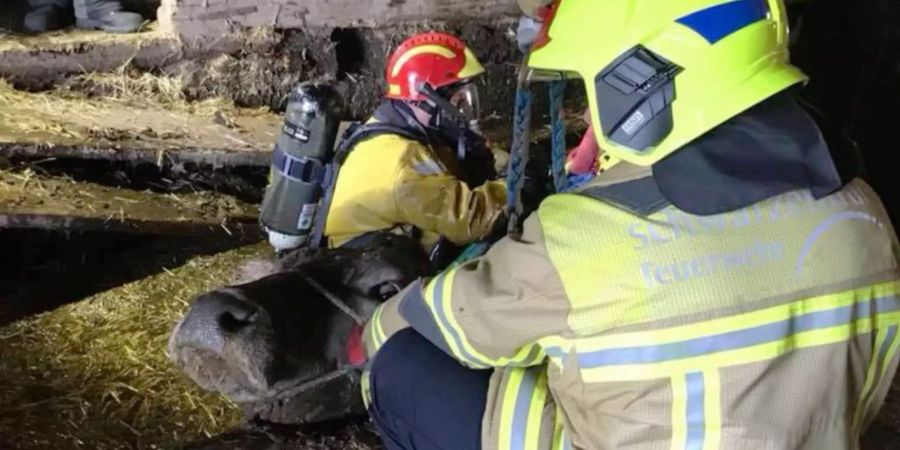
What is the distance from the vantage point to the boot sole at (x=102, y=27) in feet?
19.0

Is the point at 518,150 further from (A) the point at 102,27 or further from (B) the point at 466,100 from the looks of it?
(A) the point at 102,27

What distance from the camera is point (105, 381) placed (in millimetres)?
4102

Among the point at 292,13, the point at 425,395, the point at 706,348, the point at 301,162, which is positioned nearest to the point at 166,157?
the point at 301,162

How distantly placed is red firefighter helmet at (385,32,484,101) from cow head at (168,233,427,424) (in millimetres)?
968

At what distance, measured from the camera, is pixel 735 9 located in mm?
2291

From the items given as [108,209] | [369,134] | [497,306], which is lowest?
[108,209]

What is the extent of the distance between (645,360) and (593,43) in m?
0.75

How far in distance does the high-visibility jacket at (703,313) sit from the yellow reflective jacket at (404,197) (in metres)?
1.57

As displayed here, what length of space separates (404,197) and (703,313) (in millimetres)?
1955

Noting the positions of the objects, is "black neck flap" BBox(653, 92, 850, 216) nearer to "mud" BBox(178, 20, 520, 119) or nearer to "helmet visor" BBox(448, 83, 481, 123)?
"helmet visor" BBox(448, 83, 481, 123)

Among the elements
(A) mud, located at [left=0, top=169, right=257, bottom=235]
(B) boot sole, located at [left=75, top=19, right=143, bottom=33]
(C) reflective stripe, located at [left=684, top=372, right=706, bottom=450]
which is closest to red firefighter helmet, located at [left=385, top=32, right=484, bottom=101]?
(A) mud, located at [left=0, top=169, right=257, bottom=235]

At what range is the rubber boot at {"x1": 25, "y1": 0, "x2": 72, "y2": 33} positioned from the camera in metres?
5.74

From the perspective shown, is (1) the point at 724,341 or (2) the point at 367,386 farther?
(2) the point at 367,386

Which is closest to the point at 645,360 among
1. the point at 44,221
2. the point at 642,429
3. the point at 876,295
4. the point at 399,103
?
the point at 642,429
